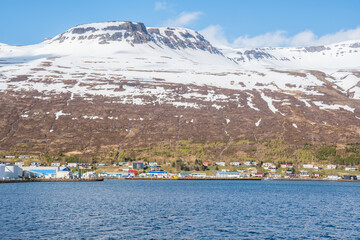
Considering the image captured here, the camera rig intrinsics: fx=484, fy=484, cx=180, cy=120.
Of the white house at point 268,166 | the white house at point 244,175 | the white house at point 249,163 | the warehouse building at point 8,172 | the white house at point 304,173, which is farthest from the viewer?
the white house at point 249,163

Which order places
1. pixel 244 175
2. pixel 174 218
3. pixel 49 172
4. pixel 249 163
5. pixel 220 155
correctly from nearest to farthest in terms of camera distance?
1. pixel 174 218
2. pixel 49 172
3. pixel 244 175
4. pixel 249 163
5. pixel 220 155

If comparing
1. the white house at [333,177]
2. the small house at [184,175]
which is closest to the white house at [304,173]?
the white house at [333,177]

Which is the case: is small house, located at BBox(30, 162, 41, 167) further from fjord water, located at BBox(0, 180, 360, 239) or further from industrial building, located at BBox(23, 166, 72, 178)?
fjord water, located at BBox(0, 180, 360, 239)

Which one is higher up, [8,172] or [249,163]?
[249,163]

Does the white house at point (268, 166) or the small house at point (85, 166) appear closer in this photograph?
the small house at point (85, 166)

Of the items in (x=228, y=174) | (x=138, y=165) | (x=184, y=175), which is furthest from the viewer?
(x=138, y=165)

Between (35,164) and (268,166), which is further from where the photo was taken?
(268,166)

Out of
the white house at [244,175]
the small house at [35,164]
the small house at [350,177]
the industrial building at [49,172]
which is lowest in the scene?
the small house at [350,177]

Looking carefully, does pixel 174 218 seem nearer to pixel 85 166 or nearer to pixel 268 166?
pixel 85 166

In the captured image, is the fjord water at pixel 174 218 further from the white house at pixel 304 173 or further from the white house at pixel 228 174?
the white house at pixel 304 173

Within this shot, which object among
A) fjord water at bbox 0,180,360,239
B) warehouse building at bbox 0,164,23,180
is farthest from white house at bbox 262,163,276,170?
warehouse building at bbox 0,164,23,180

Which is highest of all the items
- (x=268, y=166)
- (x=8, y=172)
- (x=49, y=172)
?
(x=268, y=166)

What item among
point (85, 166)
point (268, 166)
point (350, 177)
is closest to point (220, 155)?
point (268, 166)

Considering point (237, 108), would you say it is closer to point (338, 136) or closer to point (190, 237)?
point (338, 136)
